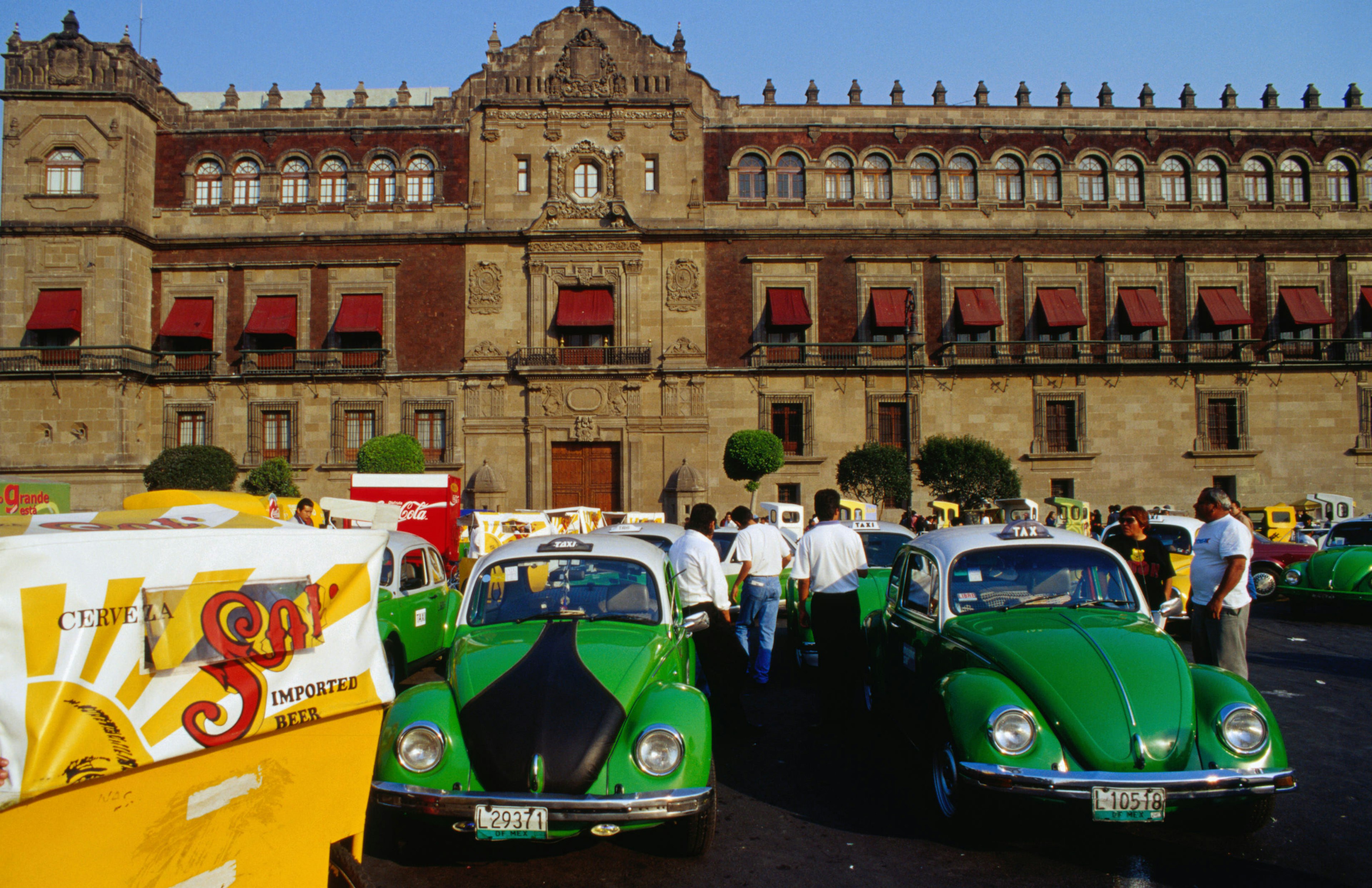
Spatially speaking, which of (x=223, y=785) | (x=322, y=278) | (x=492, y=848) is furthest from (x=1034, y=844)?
(x=322, y=278)

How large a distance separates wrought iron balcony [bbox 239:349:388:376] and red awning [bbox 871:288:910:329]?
1742cm

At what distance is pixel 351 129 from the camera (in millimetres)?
29500

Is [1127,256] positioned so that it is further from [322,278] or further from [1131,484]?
[322,278]

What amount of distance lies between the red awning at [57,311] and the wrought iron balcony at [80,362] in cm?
73

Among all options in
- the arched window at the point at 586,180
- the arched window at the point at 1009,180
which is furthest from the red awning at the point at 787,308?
the arched window at the point at 1009,180

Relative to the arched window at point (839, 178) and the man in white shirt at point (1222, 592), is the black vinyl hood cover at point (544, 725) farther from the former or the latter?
the arched window at point (839, 178)

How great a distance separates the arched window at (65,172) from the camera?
27969 millimetres

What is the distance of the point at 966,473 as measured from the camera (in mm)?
25141

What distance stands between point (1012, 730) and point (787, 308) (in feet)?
82.4

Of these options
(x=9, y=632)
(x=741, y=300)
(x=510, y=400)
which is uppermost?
(x=741, y=300)

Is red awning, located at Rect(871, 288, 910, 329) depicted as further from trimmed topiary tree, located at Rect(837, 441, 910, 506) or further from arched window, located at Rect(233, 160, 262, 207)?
arched window, located at Rect(233, 160, 262, 207)

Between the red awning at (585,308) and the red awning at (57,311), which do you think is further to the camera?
the red awning at (585,308)

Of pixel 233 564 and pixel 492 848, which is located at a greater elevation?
pixel 233 564

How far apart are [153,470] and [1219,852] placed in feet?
97.0
